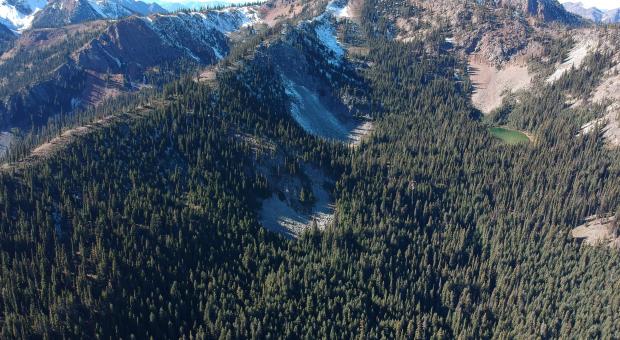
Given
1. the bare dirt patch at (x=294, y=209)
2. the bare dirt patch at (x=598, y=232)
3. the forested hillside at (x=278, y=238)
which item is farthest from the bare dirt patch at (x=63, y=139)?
the bare dirt patch at (x=598, y=232)

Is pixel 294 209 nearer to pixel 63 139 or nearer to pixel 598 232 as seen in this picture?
pixel 63 139

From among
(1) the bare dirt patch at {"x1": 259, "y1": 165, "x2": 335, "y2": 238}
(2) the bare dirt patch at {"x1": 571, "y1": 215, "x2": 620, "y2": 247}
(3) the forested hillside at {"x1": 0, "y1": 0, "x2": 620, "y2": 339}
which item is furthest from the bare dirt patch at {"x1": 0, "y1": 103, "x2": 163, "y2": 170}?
(2) the bare dirt patch at {"x1": 571, "y1": 215, "x2": 620, "y2": 247}

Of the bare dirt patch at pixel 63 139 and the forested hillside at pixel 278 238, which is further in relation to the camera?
the bare dirt patch at pixel 63 139

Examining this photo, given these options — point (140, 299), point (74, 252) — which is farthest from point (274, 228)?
point (74, 252)

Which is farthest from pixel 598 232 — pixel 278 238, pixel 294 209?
A: pixel 278 238

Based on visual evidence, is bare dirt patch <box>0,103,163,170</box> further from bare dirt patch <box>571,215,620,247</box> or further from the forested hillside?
bare dirt patch <box>571,215,620,247</box>

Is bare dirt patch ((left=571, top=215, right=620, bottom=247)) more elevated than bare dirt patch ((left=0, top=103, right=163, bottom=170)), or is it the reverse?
bare dirt patch ((left=0, top=103, right=163, bottom=170))

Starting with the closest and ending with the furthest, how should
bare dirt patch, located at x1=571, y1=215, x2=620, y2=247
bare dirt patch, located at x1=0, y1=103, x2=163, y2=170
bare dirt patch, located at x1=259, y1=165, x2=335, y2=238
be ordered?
bare dirt patch, located at x1=0, y1=103, x2=163, y2=170 → bare dirt patch, located at x1=571, y1=215, x2=620, y2=247 → bare dirt patch, located at x1=259, y1=165, x2=335, y2=238

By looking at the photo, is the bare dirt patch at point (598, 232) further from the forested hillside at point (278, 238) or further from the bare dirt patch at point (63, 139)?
the bare dirt patch at point (63, 139)
